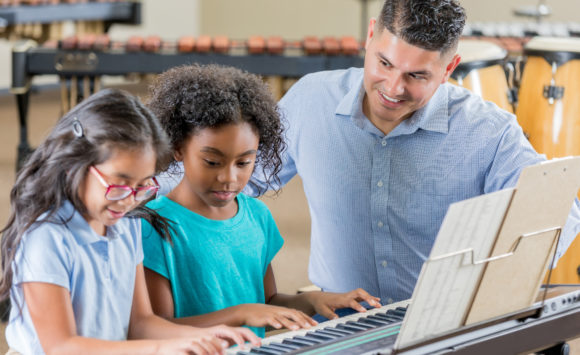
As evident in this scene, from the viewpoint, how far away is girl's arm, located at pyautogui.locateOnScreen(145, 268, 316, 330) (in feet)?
5.03

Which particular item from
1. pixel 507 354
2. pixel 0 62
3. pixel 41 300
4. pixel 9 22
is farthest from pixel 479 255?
pixel 0 62

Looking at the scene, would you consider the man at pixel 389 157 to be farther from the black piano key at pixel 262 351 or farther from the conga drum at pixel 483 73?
the conga drum at pixel 483 73

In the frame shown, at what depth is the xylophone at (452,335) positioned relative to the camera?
52.7 inches

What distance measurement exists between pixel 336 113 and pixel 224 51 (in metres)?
2.74

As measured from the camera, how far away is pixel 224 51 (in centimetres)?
477

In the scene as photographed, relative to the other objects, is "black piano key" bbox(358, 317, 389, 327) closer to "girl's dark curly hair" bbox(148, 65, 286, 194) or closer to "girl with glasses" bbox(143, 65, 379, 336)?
"girl with glasses" bbox(143, 65, 379, 336)

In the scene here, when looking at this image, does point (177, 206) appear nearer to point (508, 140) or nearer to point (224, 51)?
point (508, 140)

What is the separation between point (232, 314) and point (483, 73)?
181 cm

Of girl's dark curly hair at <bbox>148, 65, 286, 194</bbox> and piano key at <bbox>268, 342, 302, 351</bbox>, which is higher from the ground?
girl's dark curly hair at <bbox>148, 65, 286, 194</bbox>

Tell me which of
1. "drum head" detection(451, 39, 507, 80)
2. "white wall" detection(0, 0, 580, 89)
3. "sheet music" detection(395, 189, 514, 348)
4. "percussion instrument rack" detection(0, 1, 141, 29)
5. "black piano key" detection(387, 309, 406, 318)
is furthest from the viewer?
"white wall" detection(0, 0, 580, 89)

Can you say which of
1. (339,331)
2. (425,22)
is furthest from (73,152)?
(425,22)

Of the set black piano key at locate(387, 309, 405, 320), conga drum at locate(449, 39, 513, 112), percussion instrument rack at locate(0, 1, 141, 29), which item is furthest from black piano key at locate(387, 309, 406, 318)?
percussion instrument rack at locate(0, 1, 141, 29)

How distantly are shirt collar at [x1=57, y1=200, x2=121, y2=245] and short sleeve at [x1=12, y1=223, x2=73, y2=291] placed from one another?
0.02 meters

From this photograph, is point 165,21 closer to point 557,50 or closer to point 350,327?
point 557,50
